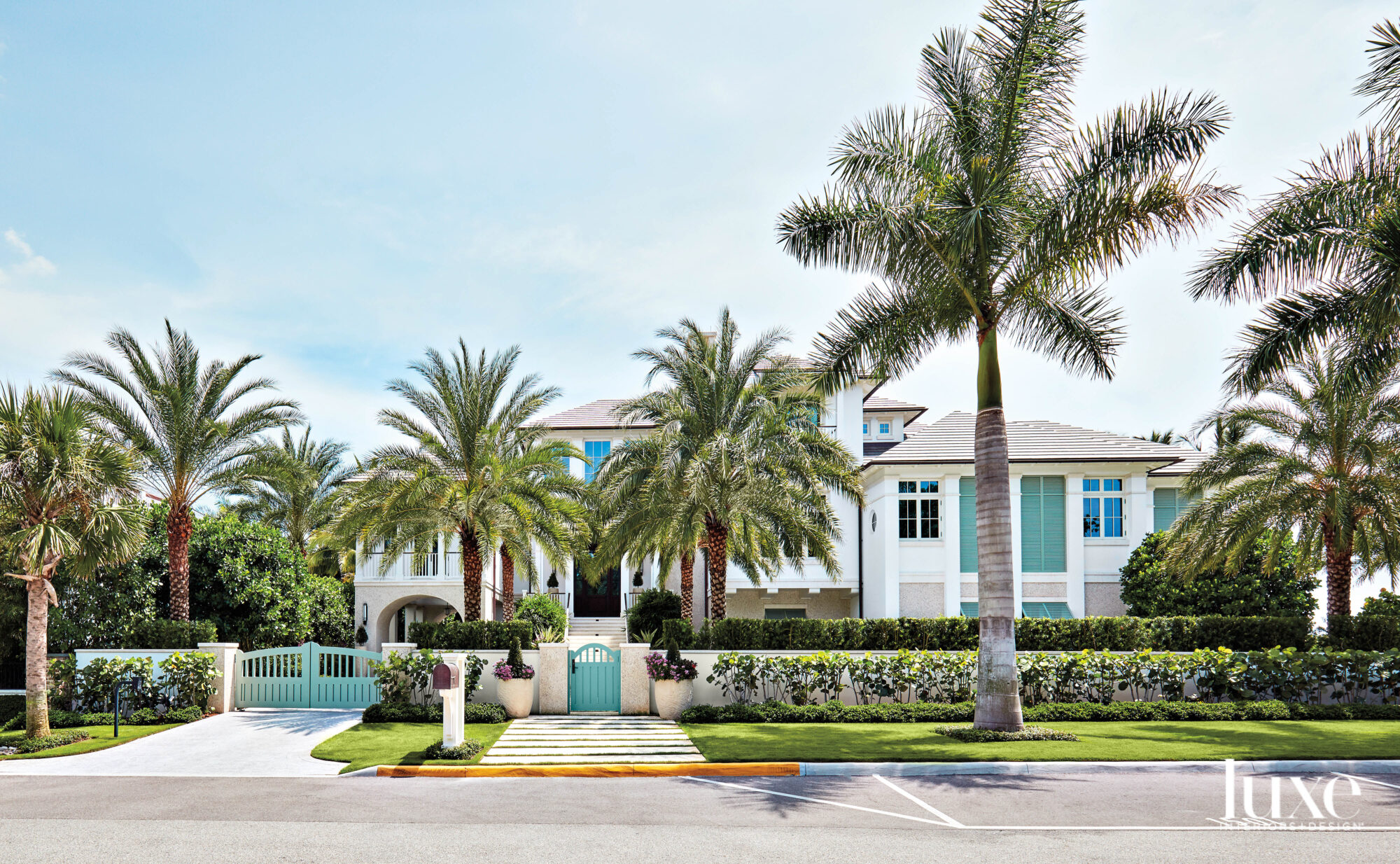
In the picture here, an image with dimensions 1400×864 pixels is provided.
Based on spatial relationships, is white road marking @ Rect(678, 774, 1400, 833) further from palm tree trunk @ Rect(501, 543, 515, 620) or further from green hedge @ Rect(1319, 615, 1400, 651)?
palm tree trunk @ Rect(501, 543, 515, 620)

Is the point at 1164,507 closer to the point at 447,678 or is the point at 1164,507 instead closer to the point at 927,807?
the point at 927,807

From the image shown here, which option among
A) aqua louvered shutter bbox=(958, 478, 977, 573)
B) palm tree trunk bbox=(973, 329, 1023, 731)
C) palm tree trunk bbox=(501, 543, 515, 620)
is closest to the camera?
palm tree trunk bbox=(973, 329, 1023, 731)

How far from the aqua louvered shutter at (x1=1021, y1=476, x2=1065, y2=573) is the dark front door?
45.6 feet

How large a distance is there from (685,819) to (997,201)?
10274 millimetres

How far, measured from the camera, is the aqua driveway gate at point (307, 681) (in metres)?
20.4

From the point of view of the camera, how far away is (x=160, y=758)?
15.2m

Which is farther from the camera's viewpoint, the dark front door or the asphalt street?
the dark front door

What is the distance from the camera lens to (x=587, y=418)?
33.4 metres

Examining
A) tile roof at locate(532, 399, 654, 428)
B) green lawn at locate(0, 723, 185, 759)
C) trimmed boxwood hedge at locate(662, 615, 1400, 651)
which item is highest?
tile roof at locate(532, 399, 654, 428)

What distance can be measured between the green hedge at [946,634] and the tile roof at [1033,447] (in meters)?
7.85

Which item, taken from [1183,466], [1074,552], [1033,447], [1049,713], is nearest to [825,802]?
[1049,713]

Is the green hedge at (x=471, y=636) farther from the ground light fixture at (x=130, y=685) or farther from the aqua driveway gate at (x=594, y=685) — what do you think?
the ground light fixture at (x=130, y=685)

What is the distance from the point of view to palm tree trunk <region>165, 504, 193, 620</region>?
832 inches

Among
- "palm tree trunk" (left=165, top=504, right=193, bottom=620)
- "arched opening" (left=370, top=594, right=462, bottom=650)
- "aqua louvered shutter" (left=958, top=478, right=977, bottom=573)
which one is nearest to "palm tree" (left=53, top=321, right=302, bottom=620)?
"palm tree trunk" (left=165, top=504, right=193, bottom=620)
